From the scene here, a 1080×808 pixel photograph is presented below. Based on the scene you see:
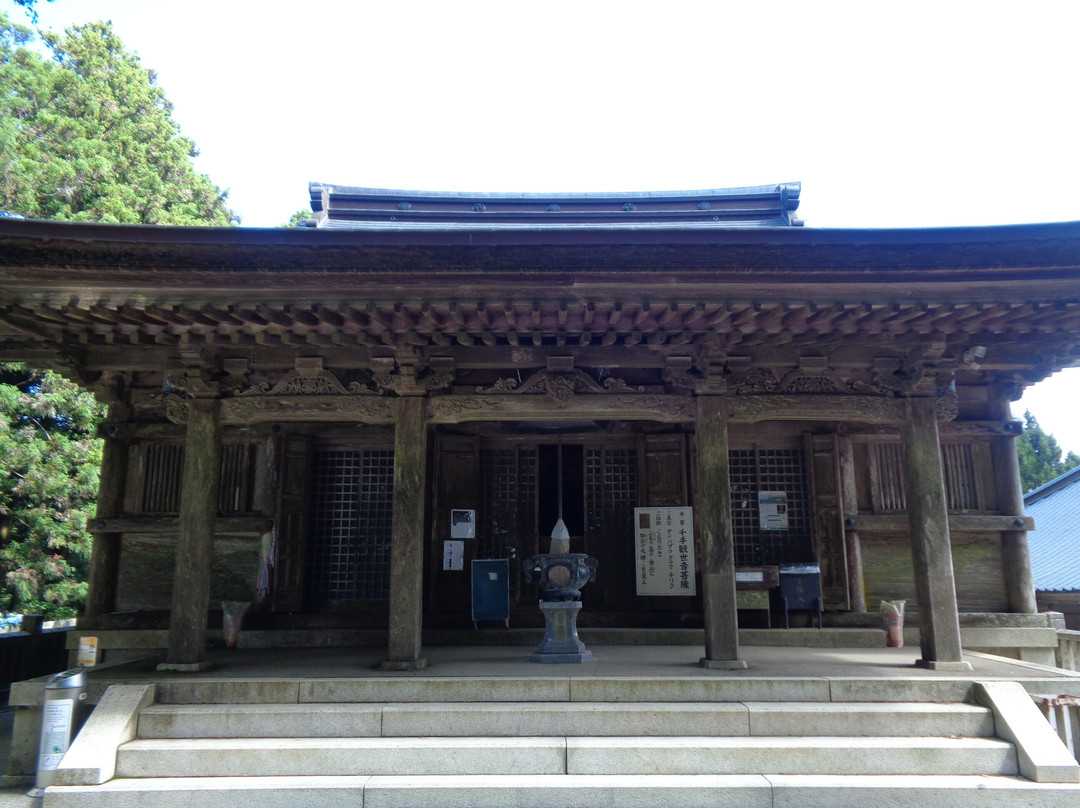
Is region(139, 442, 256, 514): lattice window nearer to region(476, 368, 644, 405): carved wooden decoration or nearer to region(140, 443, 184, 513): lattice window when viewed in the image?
region(140, 443, 184, 513): lattice window

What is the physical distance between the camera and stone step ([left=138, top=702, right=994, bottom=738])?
617 cm

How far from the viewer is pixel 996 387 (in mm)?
9336

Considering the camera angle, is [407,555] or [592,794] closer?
[592,794]

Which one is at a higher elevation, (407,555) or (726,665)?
(407,555)

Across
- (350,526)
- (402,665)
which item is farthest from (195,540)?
(350,526)

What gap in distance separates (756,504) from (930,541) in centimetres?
279

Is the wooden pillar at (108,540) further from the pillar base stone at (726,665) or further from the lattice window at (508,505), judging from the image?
the pillar base stone at (726,665)

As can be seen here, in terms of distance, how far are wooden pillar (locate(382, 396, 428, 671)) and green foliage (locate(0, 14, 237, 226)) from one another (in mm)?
13392

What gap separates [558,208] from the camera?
1531 centimetres

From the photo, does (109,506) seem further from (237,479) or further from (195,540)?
(195,540)

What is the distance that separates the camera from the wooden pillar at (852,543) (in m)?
9.59

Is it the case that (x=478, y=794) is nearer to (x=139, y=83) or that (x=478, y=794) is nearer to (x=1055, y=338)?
(x=1055, y=338)

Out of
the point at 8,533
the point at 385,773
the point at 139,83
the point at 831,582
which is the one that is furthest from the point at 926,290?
the point at 139,83

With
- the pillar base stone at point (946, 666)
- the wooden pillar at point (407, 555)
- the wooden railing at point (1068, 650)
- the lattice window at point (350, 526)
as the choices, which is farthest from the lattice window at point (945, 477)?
the lattice window at point (350, 526)
